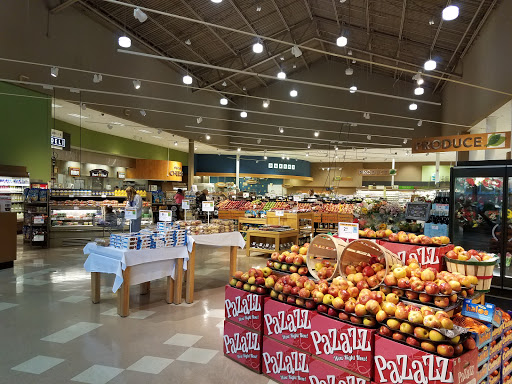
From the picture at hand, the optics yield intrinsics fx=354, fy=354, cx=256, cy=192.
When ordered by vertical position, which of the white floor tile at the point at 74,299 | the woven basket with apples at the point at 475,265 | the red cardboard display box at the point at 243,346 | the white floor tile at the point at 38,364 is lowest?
the white floor tile at the point at 74,299

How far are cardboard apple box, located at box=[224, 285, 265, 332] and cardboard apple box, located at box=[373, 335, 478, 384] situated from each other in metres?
1.08

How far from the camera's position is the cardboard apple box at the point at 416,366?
6.41ft

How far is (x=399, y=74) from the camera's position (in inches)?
584

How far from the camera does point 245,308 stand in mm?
3156

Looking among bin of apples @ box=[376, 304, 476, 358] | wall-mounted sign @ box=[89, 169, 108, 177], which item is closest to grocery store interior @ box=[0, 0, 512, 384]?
bin of apples @ box=[376, 304, 476, 358]

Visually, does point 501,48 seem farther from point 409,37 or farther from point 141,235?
point 141,235

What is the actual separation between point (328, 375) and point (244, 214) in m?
8.25

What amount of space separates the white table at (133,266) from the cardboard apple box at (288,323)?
2051mm

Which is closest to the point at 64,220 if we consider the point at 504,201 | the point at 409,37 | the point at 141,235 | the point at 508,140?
the point at 141,235

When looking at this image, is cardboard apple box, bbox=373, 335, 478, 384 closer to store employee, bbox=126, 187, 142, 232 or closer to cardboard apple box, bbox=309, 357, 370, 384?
cardboard apple box, bbox=309, 357, 370, 384

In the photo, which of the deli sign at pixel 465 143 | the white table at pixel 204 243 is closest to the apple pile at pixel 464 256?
the white table at pixel 204 243

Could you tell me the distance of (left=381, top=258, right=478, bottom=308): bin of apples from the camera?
2.38m

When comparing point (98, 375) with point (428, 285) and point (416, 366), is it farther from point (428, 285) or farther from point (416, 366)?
point (428, 285)

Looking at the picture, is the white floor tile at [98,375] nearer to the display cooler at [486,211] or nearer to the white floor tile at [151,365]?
the white floor tile at [151,365]
